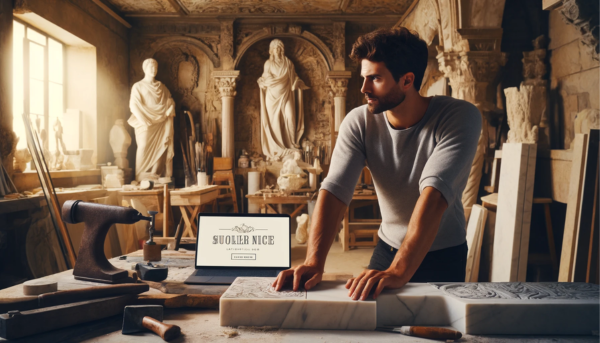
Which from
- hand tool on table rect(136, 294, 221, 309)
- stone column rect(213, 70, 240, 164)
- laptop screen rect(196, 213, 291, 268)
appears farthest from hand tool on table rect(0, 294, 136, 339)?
stone column rect(213, 70, 240, 164)

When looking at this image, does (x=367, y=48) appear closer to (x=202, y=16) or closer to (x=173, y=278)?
(x=173, y=278)

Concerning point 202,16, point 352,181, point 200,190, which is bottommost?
point 200,190

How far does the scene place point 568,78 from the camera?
4.68 metres

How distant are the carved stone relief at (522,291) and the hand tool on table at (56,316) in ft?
3.81

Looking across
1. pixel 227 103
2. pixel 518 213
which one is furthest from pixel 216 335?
pixel 227 103

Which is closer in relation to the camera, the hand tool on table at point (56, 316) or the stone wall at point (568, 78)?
the hand tool on table at point (56, 316)

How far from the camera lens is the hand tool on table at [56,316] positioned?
1254 mm

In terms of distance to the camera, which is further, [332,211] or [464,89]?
[464,89]

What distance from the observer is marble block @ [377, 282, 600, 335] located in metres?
1.29

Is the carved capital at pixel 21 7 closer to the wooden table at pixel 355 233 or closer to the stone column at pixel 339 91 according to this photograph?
the wooden table at pixel 355 233

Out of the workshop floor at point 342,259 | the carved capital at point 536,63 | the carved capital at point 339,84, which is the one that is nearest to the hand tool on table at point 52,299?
the workshop floor at point 342,259

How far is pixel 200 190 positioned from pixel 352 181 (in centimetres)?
513

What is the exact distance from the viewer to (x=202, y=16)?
9.18 meters

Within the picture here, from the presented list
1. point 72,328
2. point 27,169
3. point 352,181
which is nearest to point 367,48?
point 352,181
